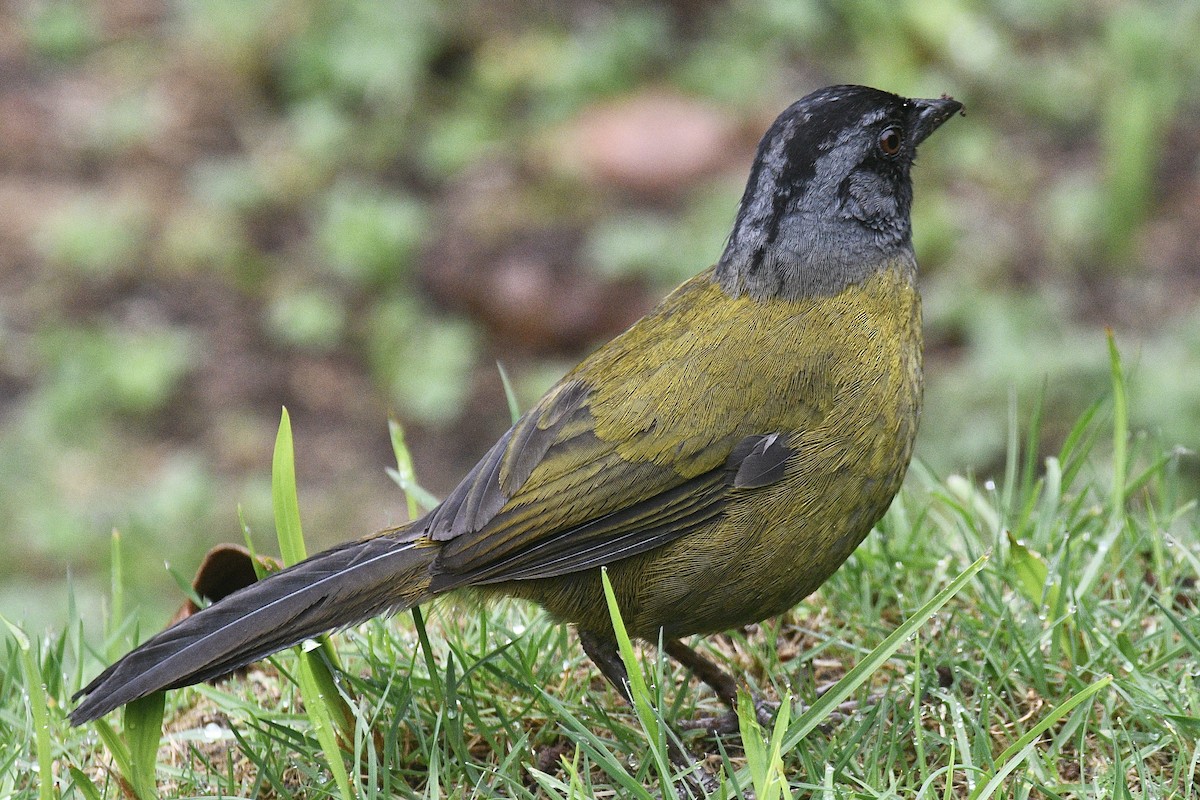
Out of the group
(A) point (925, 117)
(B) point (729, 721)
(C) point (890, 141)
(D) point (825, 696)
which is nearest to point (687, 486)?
(B) point (729, 721)

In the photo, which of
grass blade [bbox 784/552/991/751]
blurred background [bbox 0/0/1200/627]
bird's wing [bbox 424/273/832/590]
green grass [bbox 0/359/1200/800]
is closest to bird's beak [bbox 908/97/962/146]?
bird's wing [bbox 424/273/832/590]

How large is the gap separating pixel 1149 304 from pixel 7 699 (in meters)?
6.06

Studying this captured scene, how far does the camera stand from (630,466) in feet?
11.9

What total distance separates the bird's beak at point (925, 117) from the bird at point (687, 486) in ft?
0.88

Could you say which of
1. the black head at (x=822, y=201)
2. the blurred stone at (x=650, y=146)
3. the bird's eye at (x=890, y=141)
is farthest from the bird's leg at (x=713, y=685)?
the blurred stone at (x=650, y=146)

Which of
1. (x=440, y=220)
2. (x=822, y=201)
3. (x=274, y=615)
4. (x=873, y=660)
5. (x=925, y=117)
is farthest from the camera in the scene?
(x=440, y=220)

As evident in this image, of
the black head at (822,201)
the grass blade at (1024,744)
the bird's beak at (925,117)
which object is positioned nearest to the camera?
the grass blade at (1024,744)

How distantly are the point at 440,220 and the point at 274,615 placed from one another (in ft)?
17.3

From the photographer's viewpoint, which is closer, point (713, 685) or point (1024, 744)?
point (1024, 744)

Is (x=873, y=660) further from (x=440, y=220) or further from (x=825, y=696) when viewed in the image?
(x=440, y=220)

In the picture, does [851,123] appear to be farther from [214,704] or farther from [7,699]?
[7,699]

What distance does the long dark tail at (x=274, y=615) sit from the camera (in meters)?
3.24

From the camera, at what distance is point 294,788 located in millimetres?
3447

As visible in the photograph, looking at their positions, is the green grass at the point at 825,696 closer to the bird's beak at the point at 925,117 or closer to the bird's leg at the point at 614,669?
the bird's leg at the point at 614,669
